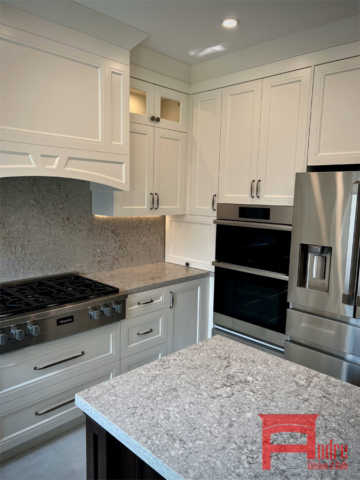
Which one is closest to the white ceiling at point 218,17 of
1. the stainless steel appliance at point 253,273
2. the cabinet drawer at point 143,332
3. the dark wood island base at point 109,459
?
the stainless steel appliance at point 253,273

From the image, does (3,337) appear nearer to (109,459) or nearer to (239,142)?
(109,459)

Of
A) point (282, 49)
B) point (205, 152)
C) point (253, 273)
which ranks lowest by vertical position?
point (253, 273)

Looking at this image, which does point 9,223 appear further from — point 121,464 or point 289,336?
point 289,336

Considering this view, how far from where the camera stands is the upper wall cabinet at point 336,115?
2.03 meters

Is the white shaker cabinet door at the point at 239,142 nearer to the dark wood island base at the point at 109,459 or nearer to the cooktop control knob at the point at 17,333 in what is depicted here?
the cooktop control knob at the point at 17,333

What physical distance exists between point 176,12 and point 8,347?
2081 mm

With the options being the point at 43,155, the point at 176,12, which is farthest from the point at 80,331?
the point at 176,12

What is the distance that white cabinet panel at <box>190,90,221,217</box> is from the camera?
2.77 m

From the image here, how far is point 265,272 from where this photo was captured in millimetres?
2434

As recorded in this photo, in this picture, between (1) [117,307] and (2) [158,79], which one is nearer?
(1) [117,307]

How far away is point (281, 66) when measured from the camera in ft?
7.65

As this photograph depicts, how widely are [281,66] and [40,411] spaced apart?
2687mm

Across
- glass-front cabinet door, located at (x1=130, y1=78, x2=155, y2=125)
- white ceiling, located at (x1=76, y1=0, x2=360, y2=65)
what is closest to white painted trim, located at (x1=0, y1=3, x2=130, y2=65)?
white ceiling, located at (x1=76, y1=0, x2=360, y2=65)

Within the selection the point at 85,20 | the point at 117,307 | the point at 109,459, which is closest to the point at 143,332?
the point at 117,307
